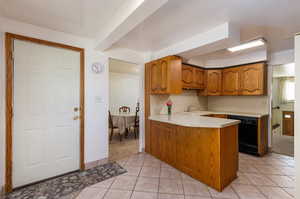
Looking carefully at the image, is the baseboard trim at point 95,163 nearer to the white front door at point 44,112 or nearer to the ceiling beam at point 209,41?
the white front door at point 44,112

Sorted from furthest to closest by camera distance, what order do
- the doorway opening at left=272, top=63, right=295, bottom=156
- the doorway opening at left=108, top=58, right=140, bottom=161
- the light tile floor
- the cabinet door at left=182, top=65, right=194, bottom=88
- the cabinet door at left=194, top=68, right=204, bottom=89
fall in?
1. the doorway opening at left=272, top=63, right=295, bottom=156
2. the doorway opening at left=108, top=58, right=140, bottom=161
3. the cabinet door at left=194, top=68, right=204, bottom=89
4. the cabinet door at left=182, top=65, right=194, bottom=88
5. the light tile floor

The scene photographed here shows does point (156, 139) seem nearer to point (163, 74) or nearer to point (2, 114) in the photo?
point (163, 74)

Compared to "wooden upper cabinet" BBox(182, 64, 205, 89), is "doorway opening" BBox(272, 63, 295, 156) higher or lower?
lower

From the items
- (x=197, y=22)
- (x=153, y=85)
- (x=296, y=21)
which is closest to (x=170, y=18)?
(x=197, y=22)

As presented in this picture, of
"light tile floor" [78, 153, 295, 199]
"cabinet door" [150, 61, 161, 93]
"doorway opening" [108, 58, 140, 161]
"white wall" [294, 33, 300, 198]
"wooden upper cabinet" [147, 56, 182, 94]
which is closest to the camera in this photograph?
"white wall" [294, 33, 300, 198]

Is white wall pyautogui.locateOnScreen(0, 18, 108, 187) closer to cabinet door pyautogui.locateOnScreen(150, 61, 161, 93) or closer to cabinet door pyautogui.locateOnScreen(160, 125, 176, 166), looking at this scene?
cabinet door pyautogui.locateOnScreen(150, 61, 161, 93)

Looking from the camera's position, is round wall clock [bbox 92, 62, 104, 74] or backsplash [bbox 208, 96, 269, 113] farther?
backsplash [bbox 208, 96, 269, 113]

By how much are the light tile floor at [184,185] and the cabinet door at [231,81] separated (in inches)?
69.1

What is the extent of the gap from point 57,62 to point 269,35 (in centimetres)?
356

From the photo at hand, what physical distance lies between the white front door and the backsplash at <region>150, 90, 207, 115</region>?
5.25 ft

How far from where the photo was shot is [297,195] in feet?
4.05

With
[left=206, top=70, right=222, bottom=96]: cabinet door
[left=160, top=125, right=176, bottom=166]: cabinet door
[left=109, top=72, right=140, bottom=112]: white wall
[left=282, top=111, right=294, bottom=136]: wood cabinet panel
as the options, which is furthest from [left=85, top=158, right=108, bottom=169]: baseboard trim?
[left=282, top=111, right=294, bottom=136]: wood cabinet panel

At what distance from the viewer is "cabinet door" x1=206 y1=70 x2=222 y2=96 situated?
150 inches

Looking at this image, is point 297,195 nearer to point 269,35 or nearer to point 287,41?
point 269,35
